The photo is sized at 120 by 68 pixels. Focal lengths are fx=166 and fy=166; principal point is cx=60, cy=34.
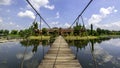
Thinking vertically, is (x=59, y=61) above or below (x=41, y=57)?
above

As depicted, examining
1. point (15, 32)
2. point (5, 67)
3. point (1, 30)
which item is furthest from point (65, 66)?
point (1, 30)

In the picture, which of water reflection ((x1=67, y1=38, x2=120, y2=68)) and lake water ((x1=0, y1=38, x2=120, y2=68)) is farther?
lake water ((x1=0, y1=38, x2=120, y2=68))

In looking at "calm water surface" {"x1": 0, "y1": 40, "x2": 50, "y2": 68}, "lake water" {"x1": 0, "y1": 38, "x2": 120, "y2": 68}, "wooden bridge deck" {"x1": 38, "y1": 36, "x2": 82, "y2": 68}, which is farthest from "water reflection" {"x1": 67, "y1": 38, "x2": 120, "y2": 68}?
"calm water surface" {"x1": 0, "y1": 40, "x2": 50, "y2": 68}

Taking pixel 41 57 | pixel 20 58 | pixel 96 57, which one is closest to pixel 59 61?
pixel 41 57

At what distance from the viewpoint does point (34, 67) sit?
2098cm

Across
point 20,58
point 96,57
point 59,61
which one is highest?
point 59,61

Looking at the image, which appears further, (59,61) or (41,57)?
(41,57)

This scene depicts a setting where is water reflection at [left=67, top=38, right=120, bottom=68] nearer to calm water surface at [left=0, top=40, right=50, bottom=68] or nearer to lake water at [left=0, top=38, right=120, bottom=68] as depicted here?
lake water at [left=0, top=38, right=120, bottom=68]

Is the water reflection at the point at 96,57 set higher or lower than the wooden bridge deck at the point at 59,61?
lower

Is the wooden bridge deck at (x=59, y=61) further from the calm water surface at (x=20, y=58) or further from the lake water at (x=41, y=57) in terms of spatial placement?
the calm water surface at (x=20, y=58)

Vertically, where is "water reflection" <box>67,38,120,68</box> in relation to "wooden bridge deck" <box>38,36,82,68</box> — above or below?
below

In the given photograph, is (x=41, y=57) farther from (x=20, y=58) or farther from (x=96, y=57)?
(x=96, y=57)

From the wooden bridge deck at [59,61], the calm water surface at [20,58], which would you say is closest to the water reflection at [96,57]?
the wooden bridge deck at [59,61]

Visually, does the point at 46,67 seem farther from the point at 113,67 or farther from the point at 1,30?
the point at 1,30
